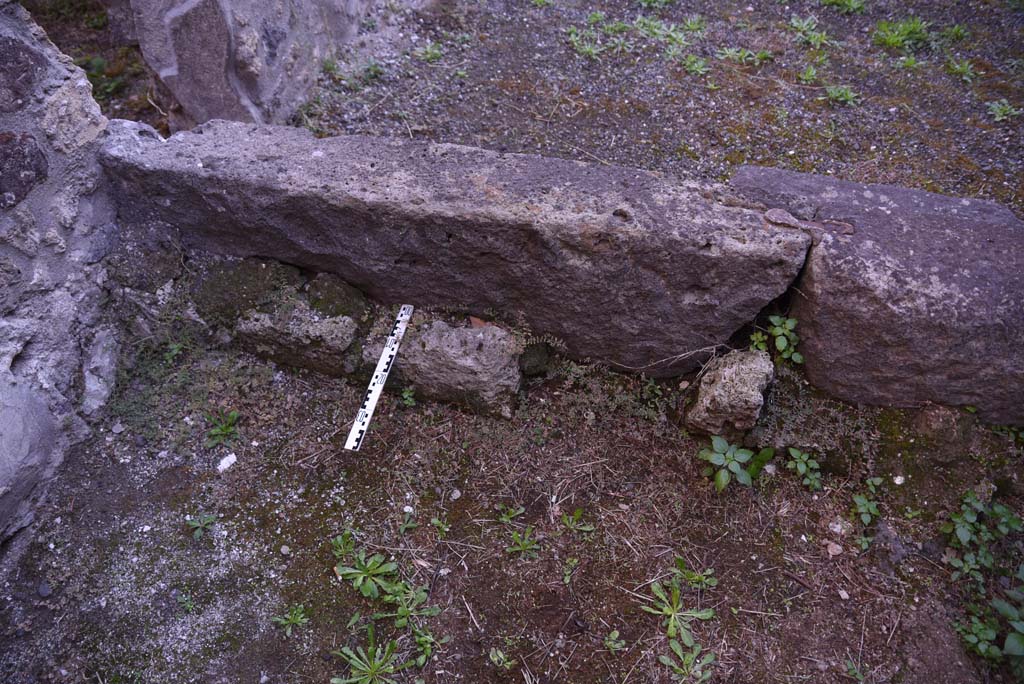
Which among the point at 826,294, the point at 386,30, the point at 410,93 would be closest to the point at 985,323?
the point at 826,294

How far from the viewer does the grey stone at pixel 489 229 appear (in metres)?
1.95

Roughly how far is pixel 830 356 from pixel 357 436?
1.49m

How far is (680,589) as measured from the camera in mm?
1903

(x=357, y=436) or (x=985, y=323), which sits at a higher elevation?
(x=985, y=323)

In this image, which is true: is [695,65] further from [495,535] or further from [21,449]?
[21,449]

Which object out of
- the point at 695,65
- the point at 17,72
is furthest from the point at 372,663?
the point at 695,65

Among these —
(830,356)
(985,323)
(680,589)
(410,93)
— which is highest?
(410,93)

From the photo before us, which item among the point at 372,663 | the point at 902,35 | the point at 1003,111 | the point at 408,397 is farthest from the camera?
the point at 902,35

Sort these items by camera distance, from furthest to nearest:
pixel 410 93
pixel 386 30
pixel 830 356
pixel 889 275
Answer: pixel 386 30 → pixel 410 93 → pixel 830 356 → pixel 889 275

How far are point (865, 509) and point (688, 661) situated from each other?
74 cm

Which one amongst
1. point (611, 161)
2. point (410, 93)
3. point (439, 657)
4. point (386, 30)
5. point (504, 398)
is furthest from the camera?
point (386, 30)

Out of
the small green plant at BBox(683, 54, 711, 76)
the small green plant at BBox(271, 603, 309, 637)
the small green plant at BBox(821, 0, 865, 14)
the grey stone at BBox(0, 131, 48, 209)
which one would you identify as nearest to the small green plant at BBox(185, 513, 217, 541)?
the small green plant at BBox(271, 603, 309, 637)

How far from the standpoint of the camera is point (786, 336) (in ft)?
6.83

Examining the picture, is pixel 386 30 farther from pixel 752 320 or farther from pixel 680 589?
pixel 680 589
